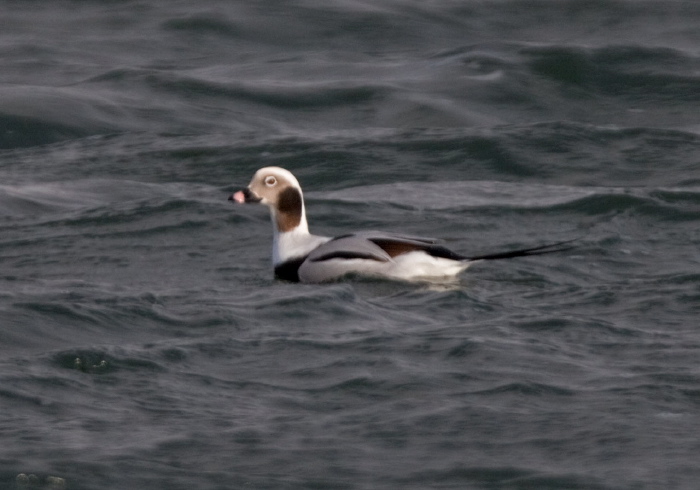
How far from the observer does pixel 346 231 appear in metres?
11.7

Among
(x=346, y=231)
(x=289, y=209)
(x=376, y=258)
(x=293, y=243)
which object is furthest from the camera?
(x=346, y=231)

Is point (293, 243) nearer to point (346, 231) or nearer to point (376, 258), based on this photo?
point (376, 258)

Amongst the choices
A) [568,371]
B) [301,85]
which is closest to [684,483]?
[568,371]

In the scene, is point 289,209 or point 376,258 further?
point 289,209

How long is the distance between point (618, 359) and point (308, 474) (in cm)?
194

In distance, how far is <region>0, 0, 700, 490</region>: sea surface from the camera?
641cm

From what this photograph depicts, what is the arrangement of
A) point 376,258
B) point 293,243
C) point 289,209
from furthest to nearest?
point 289,209 → point 293,243 → point 376,258

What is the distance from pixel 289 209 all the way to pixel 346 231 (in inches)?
54.7

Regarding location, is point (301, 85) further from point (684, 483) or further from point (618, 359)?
point (684, 483)

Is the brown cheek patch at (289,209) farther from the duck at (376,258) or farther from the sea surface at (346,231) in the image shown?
the sea surface at (346,231)

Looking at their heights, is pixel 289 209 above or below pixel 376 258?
above

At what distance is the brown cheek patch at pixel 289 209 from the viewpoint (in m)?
10.3

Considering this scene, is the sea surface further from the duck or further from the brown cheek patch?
the brown cheek patch

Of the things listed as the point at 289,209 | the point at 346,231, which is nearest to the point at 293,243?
the point at 289,209
